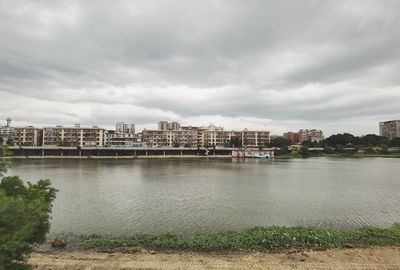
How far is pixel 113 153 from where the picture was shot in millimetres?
154375

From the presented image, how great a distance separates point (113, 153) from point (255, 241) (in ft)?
477

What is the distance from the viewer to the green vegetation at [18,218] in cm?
796

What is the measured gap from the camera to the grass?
16.0 meters

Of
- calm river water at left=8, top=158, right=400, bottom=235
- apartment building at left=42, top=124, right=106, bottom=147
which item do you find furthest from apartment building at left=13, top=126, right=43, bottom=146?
calm river water at left=8, top=158, right=400, bottom=235

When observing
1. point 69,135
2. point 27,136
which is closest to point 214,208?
point 69,135

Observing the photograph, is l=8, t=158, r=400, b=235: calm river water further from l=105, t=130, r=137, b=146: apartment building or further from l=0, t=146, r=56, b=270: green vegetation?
l=105, t=130, r=137, b=146: apartment building

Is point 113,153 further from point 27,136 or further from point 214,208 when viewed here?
point 214,208

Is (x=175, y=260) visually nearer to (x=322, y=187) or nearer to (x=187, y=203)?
(x=187, y=203)

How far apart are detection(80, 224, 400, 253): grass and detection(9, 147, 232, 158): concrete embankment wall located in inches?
5425

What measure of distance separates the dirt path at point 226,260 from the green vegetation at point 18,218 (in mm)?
4224

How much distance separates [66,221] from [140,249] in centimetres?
1038

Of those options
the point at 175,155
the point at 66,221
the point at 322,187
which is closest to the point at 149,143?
the point at 175,155

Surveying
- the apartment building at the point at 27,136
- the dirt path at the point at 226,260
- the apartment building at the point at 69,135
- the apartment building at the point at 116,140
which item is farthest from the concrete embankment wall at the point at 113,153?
the dirt path at the point at 226,260

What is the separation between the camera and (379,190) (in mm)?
40031
